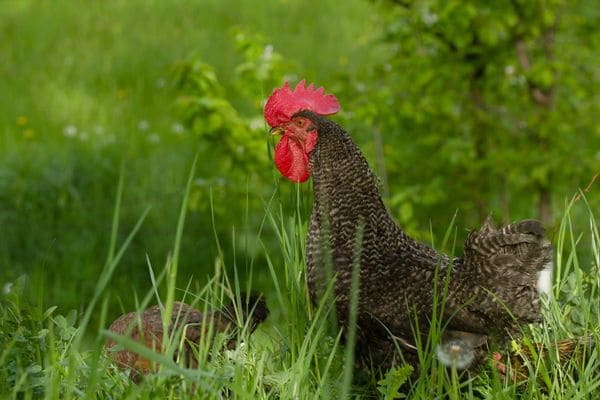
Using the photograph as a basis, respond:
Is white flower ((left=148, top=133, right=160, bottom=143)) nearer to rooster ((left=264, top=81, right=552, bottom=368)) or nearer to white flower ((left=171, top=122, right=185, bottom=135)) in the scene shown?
white flower ((left=171, top=122, right=185, bottom=135))

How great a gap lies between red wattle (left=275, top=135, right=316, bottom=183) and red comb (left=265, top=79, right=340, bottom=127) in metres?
0.09

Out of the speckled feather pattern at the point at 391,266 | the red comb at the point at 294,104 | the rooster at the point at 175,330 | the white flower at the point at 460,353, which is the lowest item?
the rooster at the point at 175,330

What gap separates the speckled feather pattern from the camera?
3.35 m

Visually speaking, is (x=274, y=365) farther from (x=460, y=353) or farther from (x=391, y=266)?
(x=460, y=353)

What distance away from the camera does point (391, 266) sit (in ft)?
11.4

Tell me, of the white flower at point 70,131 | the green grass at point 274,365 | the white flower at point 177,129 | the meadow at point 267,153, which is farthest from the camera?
the white flower at point 177,129

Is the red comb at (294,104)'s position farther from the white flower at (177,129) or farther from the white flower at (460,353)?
the white flower at (177,129)

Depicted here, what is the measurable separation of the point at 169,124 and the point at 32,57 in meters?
2.20

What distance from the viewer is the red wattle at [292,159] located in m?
3.63

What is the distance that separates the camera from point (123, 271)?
23.1 feet

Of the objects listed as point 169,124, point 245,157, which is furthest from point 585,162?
point 169,124

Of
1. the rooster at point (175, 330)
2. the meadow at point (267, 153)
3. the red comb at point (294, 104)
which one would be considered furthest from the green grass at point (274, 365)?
the meadow at point (267, 153)

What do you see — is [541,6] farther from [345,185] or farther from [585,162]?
[345,185]

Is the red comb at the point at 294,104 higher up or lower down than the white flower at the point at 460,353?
higher up
